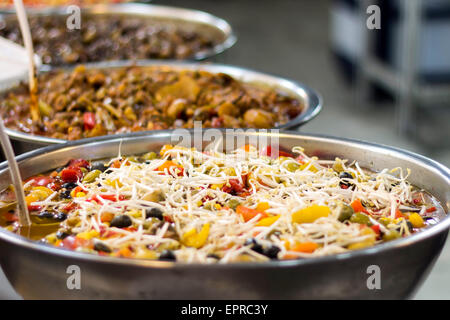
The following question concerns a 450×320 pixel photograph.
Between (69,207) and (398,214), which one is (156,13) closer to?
(69,207)

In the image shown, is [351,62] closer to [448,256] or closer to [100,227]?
[448,256]

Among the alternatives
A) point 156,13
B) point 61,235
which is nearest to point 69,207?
point 61,235

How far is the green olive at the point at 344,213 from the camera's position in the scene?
1288 millimetres

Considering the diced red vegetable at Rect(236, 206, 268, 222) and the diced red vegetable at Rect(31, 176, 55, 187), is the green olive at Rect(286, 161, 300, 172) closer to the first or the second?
the diced red vegetable at Rect(236, 206, 268, 222)

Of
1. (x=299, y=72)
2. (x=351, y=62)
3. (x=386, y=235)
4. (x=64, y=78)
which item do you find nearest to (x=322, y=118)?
(x=351, y=62)

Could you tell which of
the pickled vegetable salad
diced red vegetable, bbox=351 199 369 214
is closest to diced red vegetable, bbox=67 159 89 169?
the pickled vegetable salad

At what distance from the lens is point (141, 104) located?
7.62ft

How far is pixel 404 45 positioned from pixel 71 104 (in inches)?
130

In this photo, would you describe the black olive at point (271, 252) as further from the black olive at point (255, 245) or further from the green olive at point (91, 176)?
the green olive at point (91, 176)

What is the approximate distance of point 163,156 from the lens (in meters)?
1.67

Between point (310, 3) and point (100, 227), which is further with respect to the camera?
point (310, 3)

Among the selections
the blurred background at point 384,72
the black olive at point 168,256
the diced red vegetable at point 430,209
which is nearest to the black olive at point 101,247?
the black olive at point 168,256

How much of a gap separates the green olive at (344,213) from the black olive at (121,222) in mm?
407

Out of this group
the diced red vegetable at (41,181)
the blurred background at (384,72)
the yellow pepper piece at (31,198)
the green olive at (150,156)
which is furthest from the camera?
the blurred background at (384,72)
